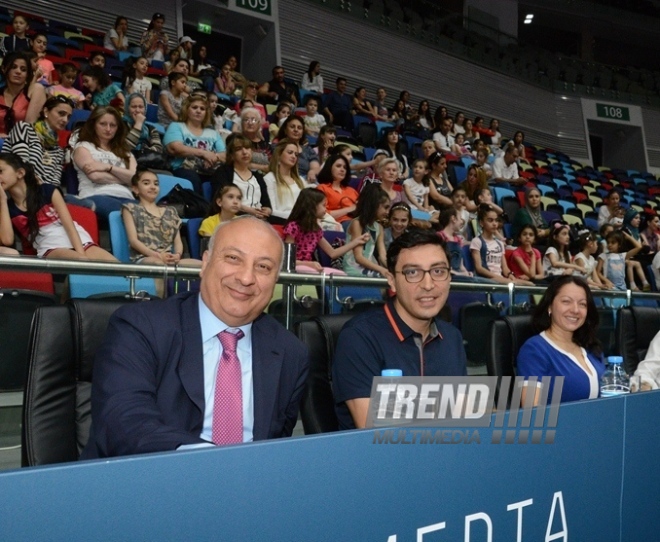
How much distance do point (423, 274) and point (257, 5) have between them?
10512mm

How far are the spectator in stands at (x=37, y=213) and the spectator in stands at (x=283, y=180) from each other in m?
1.66

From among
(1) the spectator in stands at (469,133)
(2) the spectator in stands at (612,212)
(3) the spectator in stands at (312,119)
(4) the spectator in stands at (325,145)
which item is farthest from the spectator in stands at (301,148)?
(1) the spectator in stands at (469,133)

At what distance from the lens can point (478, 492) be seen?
130 cm

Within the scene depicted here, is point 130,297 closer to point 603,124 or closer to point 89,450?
point 89,450

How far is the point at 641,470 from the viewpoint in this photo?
167 centimetres

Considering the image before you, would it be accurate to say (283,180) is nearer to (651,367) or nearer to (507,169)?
(651,367)

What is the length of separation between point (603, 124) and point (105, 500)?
17.9 metres

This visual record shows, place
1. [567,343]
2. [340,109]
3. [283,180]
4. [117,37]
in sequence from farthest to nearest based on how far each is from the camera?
[340,109], [117,37], [283,180], [567,343]

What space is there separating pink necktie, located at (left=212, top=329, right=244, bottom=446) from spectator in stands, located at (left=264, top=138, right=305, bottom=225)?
10.7 ft

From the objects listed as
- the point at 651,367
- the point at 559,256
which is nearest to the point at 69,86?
the point at 559,256

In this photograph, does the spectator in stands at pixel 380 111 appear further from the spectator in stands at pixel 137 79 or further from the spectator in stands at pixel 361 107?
the spectator in stands at pixel 137 79

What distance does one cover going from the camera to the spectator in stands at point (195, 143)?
5.22m

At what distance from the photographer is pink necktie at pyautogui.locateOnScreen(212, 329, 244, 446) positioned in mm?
1675

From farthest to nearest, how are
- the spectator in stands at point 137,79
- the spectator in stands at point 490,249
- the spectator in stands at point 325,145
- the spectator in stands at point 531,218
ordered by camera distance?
the spectator in stands at point 531,218
the spectator in stands at point 137,79
the spectator in stands at point 325,145
the spectator in stands at point 490,249
